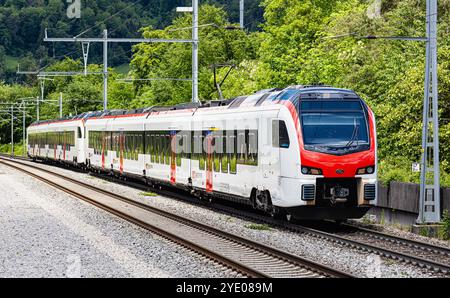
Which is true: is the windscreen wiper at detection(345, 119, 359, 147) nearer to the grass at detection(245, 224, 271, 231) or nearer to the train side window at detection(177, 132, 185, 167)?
the grass at detection(245, 224, 271, 231)

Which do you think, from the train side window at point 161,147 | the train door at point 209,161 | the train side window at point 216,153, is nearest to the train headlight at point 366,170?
the train side window at point 216,153

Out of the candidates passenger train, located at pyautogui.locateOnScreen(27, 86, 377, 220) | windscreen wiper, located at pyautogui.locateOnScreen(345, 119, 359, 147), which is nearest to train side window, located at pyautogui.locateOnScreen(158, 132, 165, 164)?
passenger train, located at pyautogui.locateOnScreen(27, 86, 377, 220)

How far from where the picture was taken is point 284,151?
19.6 metres

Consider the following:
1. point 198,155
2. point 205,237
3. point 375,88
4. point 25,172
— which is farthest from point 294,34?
point 205,237

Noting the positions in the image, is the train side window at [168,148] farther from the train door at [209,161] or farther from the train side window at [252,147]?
the train side window at [252,147]

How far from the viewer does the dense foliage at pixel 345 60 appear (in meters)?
27.5

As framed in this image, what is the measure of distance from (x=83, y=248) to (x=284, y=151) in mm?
5067

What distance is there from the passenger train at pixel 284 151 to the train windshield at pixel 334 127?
22mm

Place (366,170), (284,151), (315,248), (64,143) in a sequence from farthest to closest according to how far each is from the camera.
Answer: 1. (64,143)
2. (366,170)
3. (284,151)
4. (315,248)

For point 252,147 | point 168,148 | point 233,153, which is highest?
point 252,147

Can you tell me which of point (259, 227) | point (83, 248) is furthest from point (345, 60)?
point (83, 248)

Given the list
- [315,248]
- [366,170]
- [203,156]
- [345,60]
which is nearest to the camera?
[315,248]

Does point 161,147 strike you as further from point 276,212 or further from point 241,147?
point 276,212
